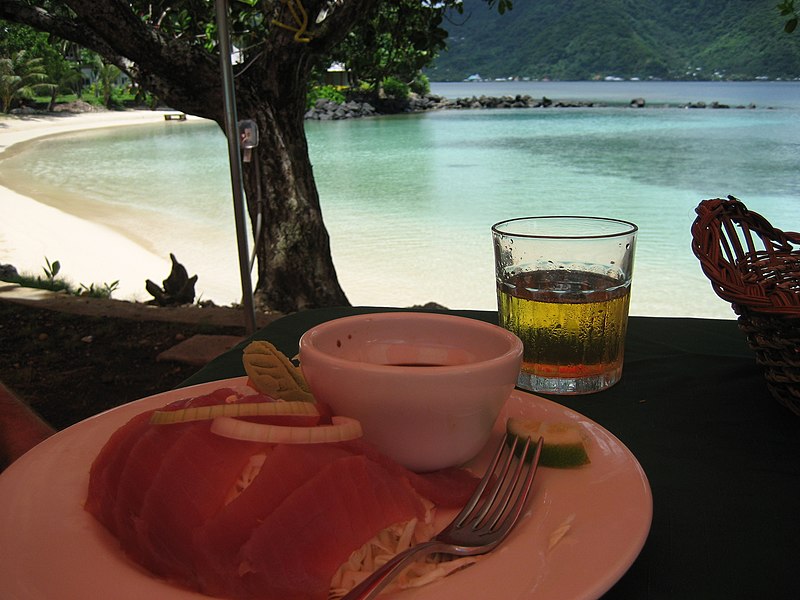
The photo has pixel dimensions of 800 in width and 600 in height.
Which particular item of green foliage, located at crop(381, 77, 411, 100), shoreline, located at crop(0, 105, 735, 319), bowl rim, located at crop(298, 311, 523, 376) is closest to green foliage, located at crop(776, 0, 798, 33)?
bowl rim, located at crop(298, 311, 523, 376)

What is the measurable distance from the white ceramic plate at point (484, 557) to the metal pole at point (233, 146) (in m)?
Answer: 1.24

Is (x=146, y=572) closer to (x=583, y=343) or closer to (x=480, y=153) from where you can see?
(x=583, y=343)

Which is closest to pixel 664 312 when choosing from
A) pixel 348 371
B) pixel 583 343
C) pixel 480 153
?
pixel 583 343

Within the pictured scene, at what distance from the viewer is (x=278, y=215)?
3760mm

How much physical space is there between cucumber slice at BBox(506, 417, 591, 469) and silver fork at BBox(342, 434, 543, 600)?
1 cm

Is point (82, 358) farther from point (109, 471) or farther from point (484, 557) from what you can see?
point (484, 557)

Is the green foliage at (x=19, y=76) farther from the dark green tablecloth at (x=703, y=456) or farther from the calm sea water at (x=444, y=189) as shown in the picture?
the dark green tablecloth at (x=703, y=456)

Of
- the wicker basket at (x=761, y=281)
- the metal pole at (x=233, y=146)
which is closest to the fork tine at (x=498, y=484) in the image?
the wicker basket at (x=761, y=281)

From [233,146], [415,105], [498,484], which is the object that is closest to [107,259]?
[233,146]

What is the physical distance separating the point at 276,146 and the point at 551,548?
3402 millimetres

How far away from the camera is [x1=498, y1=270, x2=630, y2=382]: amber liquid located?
85 centimetres

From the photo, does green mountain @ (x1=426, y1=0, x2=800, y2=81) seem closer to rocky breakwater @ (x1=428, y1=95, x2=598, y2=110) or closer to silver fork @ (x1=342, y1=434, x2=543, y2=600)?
rocky breakwater @ (x1=428, y1=95, x2=598, y2=110)

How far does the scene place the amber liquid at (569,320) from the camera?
2.80ft

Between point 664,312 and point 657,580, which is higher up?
point 657,580
